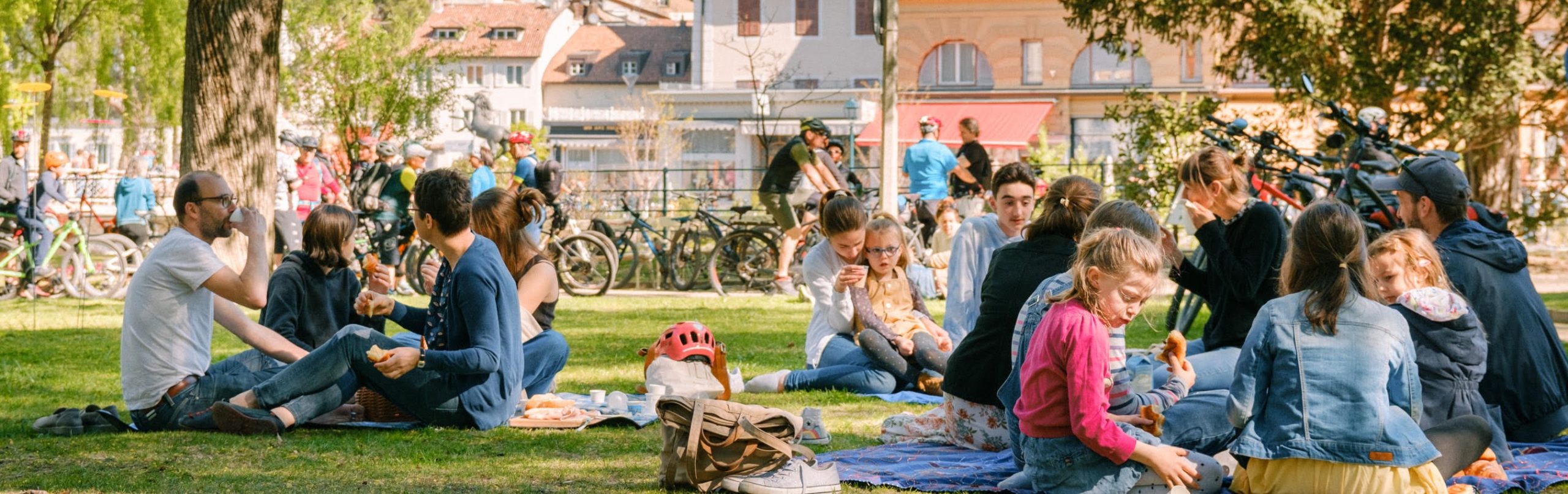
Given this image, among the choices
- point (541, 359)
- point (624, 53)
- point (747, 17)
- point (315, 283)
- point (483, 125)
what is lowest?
point (541, 359)

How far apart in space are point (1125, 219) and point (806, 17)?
46.7 metres

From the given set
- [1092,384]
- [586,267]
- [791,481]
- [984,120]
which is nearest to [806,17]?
[984,120]

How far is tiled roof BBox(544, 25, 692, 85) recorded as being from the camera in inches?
2440

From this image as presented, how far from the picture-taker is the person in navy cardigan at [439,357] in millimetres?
5586

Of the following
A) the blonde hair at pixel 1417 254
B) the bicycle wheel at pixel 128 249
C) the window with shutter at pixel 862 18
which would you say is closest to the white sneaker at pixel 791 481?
the blonde hair at pixel 1417 254

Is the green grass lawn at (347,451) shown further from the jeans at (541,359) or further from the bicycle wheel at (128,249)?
the bicycle wheel at (128,249)

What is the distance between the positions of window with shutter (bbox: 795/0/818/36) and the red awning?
35.2 feet

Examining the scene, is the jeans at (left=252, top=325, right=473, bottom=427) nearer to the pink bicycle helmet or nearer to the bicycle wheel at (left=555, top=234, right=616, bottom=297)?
the pink bicycle helmet

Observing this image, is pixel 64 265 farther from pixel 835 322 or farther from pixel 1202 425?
pixel 1202 425

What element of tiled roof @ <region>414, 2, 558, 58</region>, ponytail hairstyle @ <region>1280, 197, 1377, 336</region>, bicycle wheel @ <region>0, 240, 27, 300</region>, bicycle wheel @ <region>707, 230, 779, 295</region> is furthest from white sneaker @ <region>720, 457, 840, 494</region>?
tiled roof @ <region>414, 2, 558, 58</region>

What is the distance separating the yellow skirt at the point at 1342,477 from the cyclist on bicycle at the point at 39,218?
11989 millimetres

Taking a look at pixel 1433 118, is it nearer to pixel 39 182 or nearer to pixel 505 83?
pixel 39 182

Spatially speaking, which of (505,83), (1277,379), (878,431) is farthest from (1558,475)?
(505,83)

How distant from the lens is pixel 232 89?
10.9 metres
